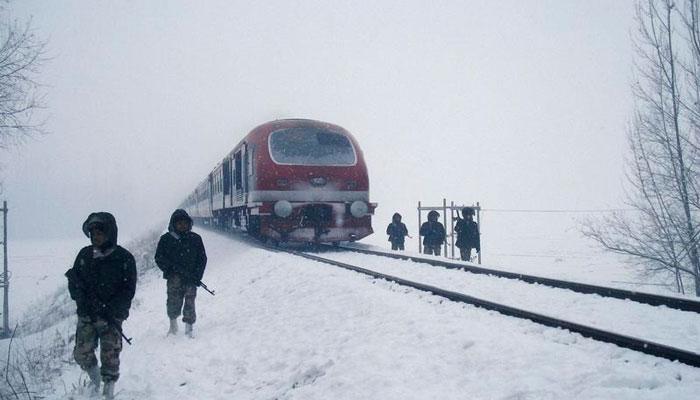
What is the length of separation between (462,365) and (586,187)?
105512 mm

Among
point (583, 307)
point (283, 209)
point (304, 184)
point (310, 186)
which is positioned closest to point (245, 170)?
point (304, 184)

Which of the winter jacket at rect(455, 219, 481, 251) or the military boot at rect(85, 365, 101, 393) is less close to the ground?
the winter jacket at rect(455, 219, 481, 251)

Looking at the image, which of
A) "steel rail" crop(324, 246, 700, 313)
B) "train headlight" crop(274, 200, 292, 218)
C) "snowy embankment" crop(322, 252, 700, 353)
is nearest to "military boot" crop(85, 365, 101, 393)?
"snowy embankment" crop(322, 252, 700, 353)

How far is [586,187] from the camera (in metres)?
96.9

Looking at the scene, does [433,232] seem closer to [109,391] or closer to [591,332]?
[591,332]

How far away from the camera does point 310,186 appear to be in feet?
37.8

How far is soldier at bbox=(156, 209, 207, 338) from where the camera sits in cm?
601

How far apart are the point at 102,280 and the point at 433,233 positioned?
900 cm

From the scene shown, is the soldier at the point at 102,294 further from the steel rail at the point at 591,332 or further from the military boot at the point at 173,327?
the steel rail at the point at 591,332

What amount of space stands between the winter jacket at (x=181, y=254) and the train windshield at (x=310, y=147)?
5.49 metres

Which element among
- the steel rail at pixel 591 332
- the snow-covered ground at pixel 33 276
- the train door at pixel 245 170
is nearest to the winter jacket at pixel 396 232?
the train door at pixel 245 170

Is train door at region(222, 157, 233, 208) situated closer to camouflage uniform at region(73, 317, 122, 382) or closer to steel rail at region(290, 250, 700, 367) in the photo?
steel rail at region(290, 250, 700, 367)

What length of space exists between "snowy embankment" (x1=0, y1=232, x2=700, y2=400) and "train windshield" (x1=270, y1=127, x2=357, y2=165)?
459 centimetres

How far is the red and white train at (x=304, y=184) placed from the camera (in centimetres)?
1112
